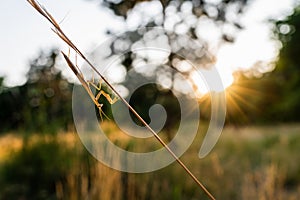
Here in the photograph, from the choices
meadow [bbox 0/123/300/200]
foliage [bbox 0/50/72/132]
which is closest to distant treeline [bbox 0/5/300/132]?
foliage [bbox 0/50/72/132]

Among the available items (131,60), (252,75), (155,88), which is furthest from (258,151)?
(252,75)

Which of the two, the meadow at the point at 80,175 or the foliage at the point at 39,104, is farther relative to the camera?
the foliage at the point at 39,104

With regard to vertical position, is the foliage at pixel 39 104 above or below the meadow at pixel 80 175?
above

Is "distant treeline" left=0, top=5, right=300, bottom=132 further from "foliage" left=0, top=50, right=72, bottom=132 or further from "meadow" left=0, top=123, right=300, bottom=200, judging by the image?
"meadow" left=0, top=123, right=300, bottom=200

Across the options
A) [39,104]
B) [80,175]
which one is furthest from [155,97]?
[80,175]

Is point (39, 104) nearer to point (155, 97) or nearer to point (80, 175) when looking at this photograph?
point (80, 175)

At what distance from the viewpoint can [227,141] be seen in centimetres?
725

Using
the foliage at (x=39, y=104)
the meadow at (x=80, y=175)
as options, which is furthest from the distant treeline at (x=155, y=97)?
the meadow at (x=80, y=175)

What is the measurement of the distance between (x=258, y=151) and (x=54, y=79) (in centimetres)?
319

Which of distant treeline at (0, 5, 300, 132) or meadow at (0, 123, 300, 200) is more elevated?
distant treeline at (0, 5, 300, 132)

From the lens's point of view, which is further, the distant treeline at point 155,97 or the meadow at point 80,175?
the distant treeline at point 155,97

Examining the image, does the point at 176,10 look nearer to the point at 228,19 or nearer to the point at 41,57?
the point at 228,19

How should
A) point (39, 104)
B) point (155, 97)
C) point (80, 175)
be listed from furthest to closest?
point (155, 97), point (39, 104), point (80, 175)

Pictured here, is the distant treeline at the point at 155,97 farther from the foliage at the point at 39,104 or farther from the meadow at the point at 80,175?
the meadow at the point at 80,175
